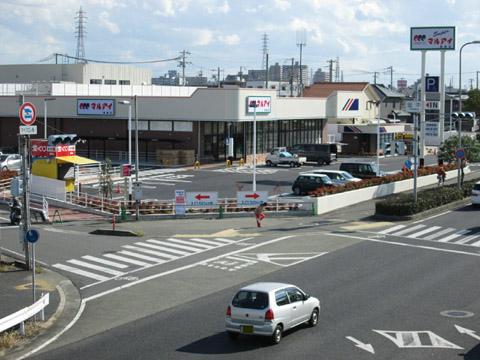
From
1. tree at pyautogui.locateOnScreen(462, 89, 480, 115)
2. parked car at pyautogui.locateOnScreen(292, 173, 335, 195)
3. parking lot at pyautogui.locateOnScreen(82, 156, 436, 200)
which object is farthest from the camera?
tree at pyautogui.locateOnScreen(462, 89, 480, 115)

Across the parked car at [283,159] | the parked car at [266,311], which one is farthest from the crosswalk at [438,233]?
the parked car at [283,159]

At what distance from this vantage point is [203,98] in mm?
73000

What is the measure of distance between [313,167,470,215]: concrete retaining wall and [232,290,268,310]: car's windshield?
81.4 feet

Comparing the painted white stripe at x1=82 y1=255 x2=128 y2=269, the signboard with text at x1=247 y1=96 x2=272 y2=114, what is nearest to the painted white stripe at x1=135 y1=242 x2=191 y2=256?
the painted white stripe at x1=82 y1=255 x2=128 y2=269

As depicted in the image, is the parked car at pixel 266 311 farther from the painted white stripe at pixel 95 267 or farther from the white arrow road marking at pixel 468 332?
the painted white stripe at pixel 95 267

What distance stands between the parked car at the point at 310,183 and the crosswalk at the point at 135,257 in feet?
48.2

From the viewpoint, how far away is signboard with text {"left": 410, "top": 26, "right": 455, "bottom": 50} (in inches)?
2732

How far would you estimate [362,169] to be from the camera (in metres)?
59.0

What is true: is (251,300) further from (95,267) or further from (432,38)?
(432,38)

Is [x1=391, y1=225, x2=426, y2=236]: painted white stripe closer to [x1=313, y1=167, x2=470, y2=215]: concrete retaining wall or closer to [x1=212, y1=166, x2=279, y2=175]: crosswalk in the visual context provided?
[x1=313, y1=167, x2=470, y2=215]: concrete retaining wall

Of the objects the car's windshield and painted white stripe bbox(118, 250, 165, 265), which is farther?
painted white stripe bbox(118, 250, 165, 265)

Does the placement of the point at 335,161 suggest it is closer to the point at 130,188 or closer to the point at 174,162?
the point at 174,162

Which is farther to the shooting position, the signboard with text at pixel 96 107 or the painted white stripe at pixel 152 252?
the signboard with text at pixel 96 107

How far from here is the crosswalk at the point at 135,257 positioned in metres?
30.0
